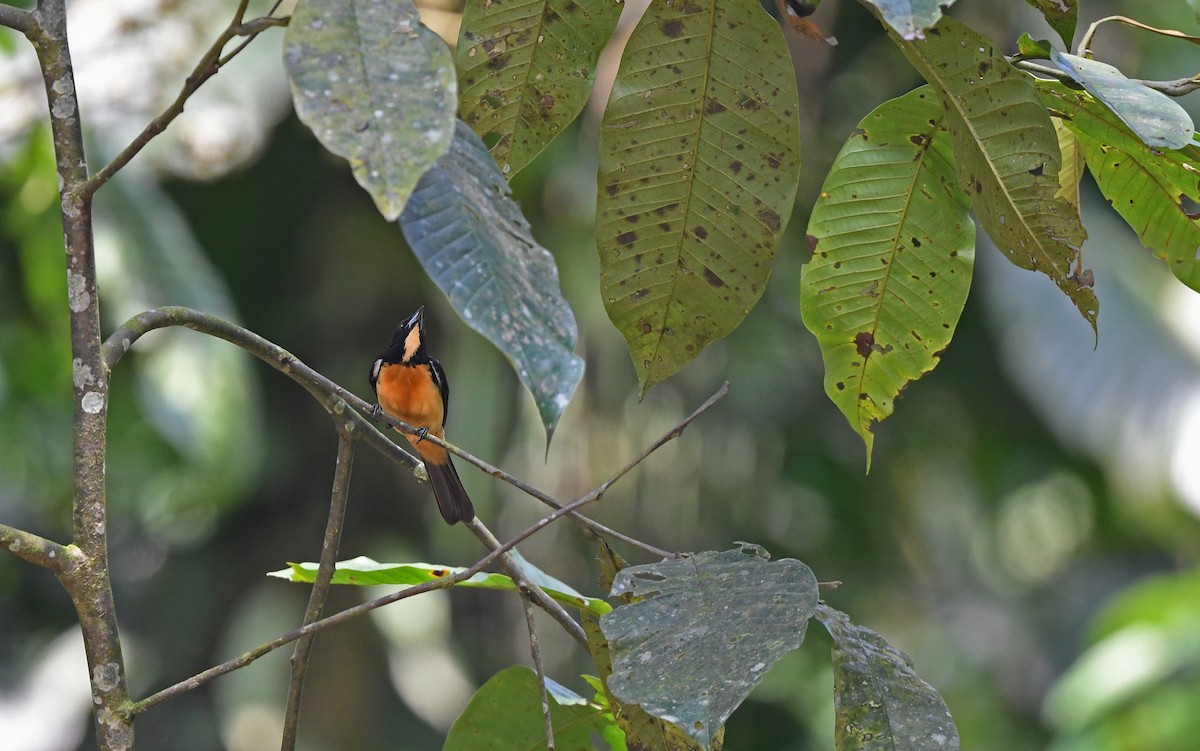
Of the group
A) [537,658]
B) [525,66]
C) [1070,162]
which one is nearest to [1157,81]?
[1070,162]

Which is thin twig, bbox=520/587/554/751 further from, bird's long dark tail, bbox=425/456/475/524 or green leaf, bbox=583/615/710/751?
bird's long dark tail, bbox=425/456/475/524

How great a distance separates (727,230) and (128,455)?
398 inches

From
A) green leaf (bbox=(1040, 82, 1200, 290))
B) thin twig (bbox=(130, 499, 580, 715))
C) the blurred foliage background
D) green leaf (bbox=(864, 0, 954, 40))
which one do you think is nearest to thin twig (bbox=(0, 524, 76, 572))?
thin twig (bbox=(130, 499, 580, 715))

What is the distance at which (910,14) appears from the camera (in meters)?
1.06

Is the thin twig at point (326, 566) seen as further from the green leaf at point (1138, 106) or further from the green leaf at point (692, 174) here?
the green leaf at point (1138, 106)

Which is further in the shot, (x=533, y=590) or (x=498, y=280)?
(x=533, y=590)

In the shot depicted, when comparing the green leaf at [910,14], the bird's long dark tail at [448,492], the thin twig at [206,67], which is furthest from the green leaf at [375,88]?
the bird's long dark tail at [448,492]

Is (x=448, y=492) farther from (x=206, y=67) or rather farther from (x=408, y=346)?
(x=206, y=67)

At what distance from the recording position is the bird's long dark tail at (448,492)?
2.99 metres

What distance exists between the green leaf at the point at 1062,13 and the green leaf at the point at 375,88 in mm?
722

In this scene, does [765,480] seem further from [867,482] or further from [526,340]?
[526,340]

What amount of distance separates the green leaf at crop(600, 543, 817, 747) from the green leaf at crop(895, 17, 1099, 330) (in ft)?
1.54

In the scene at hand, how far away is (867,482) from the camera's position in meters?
11.8

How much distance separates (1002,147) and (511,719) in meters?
0.95
